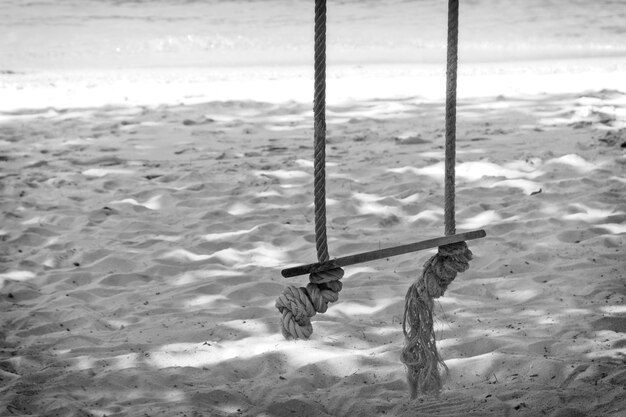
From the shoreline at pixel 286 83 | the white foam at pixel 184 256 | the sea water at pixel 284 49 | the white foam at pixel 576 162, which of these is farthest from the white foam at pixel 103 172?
the white foam at pixel 576 162

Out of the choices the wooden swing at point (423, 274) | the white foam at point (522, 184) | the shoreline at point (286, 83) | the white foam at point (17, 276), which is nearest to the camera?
the wooden swing at point (423, 274)

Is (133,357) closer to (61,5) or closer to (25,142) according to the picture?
(25,142)

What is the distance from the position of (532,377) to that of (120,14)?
1546 cm

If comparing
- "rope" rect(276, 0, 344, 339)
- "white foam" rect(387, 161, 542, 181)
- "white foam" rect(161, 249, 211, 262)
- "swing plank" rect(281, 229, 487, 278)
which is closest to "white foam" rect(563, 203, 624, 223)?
"white foam" rect(387, 161, 542, 181)

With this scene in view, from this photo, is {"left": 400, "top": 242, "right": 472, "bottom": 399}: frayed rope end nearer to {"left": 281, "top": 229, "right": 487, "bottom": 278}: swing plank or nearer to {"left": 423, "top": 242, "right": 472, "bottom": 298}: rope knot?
{"left": 423, "top": 242, "right": 472, "bottom": 298}: rope knot

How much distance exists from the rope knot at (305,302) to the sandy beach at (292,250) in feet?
1.97

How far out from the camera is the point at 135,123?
6.98 meters

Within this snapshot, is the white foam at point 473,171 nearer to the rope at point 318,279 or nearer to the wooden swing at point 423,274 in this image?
the wooden swing at point 423,274

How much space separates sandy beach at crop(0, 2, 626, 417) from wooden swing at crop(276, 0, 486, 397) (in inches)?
13.5

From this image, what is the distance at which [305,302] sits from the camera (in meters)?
2.20

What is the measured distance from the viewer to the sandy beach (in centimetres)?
284

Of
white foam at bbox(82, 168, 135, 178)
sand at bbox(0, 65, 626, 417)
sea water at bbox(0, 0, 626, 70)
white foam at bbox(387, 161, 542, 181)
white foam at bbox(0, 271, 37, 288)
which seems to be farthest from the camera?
sea water at bbox(0, 0, 626, 70)

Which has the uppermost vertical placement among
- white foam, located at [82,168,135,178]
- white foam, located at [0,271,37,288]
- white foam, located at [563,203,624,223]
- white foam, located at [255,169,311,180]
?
white foam, located at [0,271,37,288]

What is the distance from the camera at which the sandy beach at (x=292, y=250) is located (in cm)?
284
